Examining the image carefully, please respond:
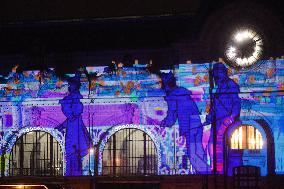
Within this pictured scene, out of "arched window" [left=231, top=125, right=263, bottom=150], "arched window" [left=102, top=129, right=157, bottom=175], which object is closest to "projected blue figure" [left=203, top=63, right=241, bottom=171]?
"arched window" [left=231, top=125, right=263, bottom=150]

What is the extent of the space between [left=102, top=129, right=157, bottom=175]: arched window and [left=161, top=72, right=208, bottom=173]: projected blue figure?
140 centimetres

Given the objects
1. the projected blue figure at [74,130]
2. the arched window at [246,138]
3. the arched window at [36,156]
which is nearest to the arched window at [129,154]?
the projected blue figure at [74,130]

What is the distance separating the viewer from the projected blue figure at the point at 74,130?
1167 inches

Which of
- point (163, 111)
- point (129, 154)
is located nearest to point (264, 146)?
point (163, 111)

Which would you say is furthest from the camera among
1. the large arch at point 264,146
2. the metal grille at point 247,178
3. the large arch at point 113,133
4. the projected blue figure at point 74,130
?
the projected blue figure at point 74,130

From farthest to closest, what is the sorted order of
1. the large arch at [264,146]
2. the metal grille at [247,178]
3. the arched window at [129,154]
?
the arched window at [129,154]
the metal grille at [247,178]
the large arch at [264,146]

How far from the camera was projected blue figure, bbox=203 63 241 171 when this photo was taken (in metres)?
28.4

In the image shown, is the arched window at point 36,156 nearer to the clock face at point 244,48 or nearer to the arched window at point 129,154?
the arched window at point 129,154

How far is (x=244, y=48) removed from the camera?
28484 millimetres

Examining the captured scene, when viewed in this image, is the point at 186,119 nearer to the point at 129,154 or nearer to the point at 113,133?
the point at 129,154

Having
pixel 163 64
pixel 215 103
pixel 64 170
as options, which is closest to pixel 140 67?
pixel 163 64

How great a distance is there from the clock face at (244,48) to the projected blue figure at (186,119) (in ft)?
8.89

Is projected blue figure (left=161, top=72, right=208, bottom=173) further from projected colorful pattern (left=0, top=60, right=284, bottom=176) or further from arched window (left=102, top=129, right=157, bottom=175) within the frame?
arched window (left=102, top=129, right=157, bottom=175)

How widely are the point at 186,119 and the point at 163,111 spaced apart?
46.7 inches
